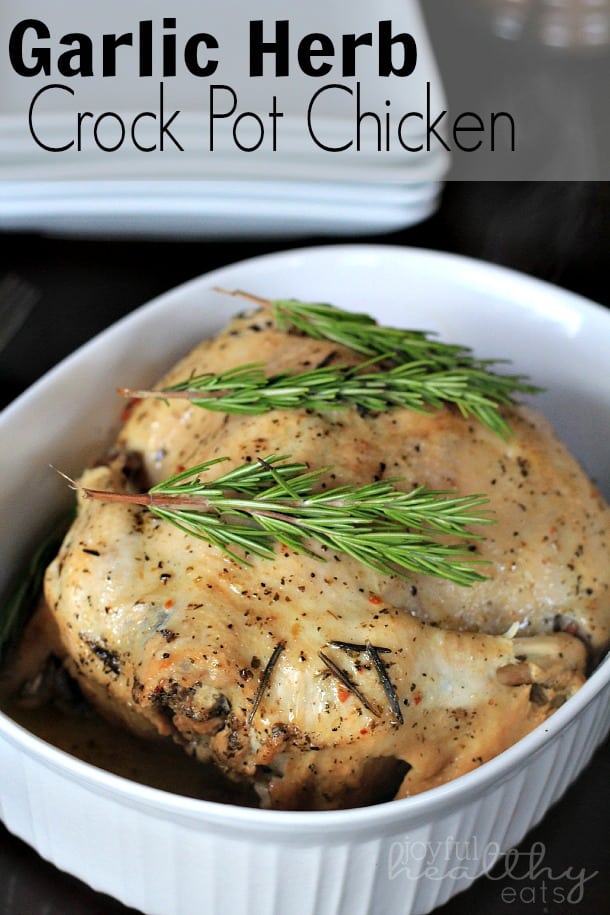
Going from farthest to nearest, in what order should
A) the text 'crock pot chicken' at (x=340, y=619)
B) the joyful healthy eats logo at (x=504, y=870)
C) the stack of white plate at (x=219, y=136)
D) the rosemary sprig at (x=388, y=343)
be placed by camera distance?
the stack of white plate at (x=219, y=136), the rosemary sprig at (x=388, y=343), the joyful healthy eats logo at (x=504, y=870), the text 'crock pot chicken' at (x=340, y=619)

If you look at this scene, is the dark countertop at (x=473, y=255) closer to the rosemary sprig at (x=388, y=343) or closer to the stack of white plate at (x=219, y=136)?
the stack of white plate at (x=219, y=136)

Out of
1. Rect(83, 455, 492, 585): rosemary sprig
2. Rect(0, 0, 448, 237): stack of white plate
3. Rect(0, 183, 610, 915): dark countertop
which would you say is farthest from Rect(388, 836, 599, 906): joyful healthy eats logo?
Rect(0, 0, 448, 237): stack of white plate

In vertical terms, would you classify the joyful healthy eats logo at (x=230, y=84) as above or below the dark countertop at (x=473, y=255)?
above

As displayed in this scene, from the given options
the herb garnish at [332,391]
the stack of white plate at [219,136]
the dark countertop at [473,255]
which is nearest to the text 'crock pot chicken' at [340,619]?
the herb garnish at [332,391]

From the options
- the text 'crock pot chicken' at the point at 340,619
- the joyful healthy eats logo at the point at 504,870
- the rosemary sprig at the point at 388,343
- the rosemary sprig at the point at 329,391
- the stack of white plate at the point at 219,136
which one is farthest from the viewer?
the stack of white plate at the point at 219,136

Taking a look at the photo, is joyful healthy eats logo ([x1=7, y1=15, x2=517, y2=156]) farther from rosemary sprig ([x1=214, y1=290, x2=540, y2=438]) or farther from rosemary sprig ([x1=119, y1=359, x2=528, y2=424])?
rosemary sprig ([x1=119, y1=359, x2=528, y2=424])

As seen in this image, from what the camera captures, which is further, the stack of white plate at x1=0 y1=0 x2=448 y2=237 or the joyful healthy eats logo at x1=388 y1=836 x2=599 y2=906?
the stack of white plate at x1=0 y1=0 x2=448 y2=237

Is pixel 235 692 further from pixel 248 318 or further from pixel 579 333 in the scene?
pixel 579 333
